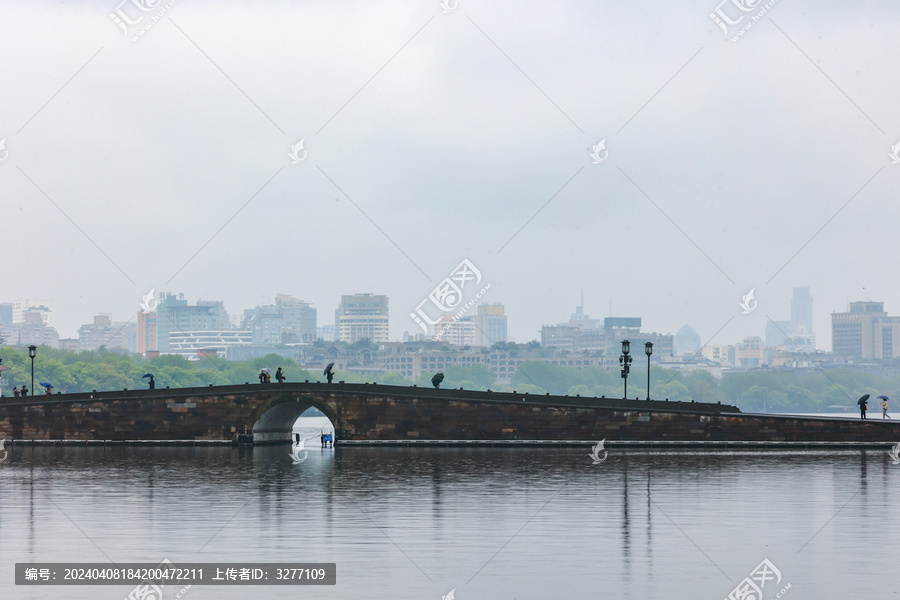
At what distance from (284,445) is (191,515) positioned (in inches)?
1330

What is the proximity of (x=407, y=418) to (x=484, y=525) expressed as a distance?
2967cm

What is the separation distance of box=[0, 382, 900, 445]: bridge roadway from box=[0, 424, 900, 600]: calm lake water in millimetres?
11131

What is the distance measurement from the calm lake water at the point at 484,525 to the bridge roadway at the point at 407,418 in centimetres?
1113

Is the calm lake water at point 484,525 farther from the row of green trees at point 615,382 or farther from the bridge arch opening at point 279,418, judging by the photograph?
the row of green trees at point 615,382

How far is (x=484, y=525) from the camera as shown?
22312 millimetres

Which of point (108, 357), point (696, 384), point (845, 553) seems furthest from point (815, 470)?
point (696, 384)

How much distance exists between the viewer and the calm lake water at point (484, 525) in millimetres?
16391

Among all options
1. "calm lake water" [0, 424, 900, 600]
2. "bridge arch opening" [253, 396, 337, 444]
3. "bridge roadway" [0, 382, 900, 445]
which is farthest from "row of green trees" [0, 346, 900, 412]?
"calm lake water" [0, 424, 900, 600]

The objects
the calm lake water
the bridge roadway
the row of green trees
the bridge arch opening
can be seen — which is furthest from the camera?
the row of green trees

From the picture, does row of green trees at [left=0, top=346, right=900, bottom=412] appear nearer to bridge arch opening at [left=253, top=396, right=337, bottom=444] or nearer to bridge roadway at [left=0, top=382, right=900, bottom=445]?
bridge arch opening at [left=253, top=396, right=337, bottom=444]

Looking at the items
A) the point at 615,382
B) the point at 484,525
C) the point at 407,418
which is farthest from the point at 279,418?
the point at 615,382

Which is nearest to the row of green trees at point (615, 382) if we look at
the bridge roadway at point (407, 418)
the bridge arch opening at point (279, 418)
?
the bridge arch opening at point (279, 418)

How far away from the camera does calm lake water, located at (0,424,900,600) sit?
16391mm

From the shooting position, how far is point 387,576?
16.8m
